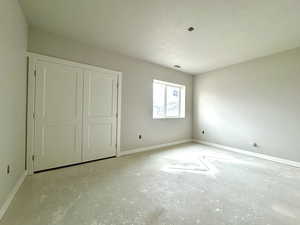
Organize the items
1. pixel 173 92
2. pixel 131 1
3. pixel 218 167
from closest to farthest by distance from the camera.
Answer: pixel 131 1
pixel 218 167
pixel 173 92

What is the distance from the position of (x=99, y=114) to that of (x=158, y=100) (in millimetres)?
1924

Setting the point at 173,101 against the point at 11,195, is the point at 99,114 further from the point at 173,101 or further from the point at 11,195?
the point at 173,101

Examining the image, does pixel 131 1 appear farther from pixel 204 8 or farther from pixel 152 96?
pixel 152 96

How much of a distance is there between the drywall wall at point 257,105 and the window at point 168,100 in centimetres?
75

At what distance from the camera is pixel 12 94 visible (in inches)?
65.6

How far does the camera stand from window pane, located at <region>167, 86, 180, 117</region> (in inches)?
179

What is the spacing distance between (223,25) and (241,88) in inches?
86.4

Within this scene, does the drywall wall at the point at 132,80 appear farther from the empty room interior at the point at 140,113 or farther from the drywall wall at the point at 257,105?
the drywall wall at the point at 257,105

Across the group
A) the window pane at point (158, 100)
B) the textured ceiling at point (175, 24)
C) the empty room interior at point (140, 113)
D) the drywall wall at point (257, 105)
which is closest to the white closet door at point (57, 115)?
the empty room interior at point (140, 113)

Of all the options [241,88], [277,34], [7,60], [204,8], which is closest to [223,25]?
[204,8]

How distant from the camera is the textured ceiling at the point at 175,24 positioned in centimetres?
179

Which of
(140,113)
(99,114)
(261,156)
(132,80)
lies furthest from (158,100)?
(261,156)

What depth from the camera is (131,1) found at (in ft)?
5.68

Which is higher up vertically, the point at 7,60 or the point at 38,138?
the point at 7,60
